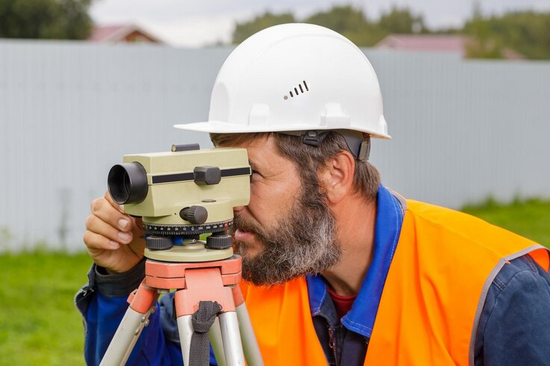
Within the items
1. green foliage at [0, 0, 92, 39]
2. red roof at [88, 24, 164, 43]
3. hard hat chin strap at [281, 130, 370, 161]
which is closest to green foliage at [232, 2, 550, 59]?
red roof at [88, 24, 164, 43]

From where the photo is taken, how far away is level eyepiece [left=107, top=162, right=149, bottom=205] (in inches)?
66.6

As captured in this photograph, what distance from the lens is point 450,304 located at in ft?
6.70

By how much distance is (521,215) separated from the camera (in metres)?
9.45

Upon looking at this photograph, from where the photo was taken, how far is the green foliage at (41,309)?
15.0 feet

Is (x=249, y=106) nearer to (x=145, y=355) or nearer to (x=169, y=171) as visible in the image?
(x=169, y=171)

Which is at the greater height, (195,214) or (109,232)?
(195,214)

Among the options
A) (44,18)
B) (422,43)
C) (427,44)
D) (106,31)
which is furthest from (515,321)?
(422,43)

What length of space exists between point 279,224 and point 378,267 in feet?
1.07

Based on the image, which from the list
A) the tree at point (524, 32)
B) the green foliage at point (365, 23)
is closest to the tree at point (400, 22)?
the green foliage at point (365, 23)

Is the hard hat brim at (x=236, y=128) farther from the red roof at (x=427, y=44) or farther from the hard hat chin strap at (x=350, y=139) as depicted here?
the red roof at (x=427, y=44)

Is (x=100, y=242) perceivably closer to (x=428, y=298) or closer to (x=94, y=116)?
(x=428, y=298)

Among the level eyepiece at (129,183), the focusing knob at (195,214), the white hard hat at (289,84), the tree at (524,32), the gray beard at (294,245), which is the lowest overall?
the gray beard at (294,245)

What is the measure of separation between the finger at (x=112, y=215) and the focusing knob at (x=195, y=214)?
35 cm

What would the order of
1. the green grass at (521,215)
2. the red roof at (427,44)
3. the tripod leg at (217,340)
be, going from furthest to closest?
the red roof at (427,44) → the green grass at (521,215) → the tripod leg at (217,340)
